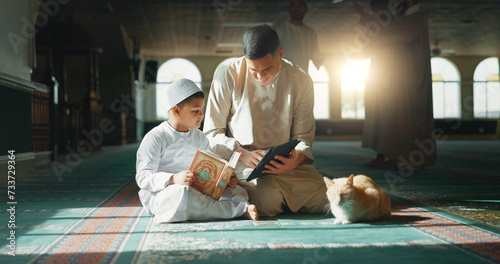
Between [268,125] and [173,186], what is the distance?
2.17 ft

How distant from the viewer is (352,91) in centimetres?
1886

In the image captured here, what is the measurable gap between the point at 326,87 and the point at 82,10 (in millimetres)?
10110

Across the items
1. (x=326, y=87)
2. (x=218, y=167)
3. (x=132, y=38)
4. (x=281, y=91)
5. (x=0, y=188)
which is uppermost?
(x=132, y=38)

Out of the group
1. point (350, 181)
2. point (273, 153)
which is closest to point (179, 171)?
point (273, 153)

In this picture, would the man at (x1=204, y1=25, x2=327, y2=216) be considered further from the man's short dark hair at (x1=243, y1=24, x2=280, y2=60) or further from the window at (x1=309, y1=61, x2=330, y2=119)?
the window at (x1=309, y1=61, x2=330, y2=119)

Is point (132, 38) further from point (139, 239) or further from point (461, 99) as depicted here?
point (139, 239)

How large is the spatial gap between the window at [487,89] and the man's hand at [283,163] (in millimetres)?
18651

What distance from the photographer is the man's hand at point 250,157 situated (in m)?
2.46

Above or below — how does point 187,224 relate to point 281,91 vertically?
below

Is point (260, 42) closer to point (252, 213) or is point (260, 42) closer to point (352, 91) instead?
point (252, 213)

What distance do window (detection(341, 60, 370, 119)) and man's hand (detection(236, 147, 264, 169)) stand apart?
16.7 metres

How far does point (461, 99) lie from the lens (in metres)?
18.8

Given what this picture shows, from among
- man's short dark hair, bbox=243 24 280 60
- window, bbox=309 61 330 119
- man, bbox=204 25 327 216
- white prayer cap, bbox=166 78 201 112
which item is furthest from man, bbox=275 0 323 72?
window, bbox=309 61 330 119

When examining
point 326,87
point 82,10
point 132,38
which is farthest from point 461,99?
point 82,10
